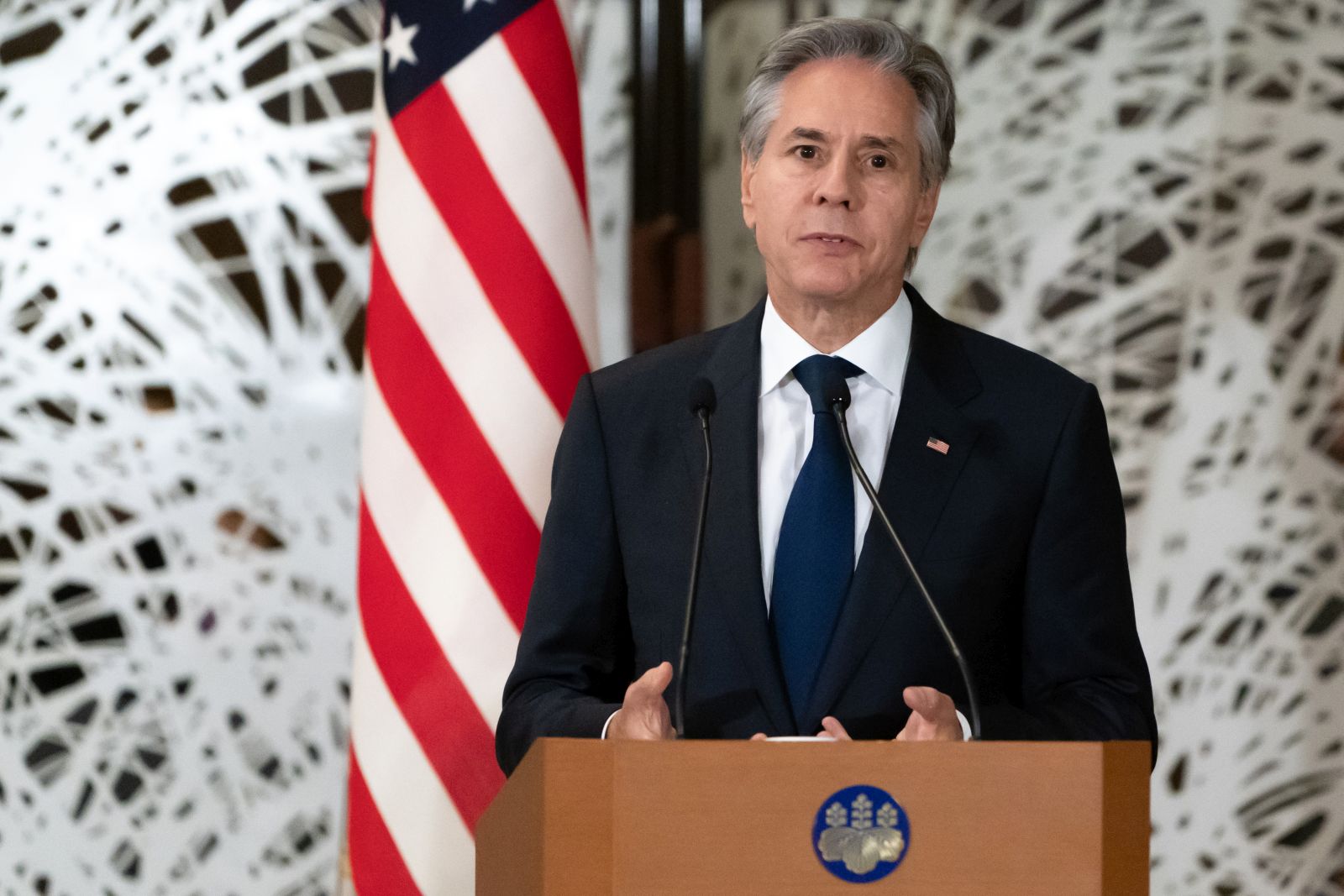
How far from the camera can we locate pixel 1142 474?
138 inches

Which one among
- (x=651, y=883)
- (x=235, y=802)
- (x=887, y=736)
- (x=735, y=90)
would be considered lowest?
(x=651, y=883)

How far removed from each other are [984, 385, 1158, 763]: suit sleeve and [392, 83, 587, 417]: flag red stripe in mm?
1087

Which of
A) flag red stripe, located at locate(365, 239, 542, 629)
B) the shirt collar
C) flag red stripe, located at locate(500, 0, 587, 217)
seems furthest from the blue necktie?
flag red stripe, located at locate(500, 0, 587, 217)

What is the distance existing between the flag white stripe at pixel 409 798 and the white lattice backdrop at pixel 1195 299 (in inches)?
52.4

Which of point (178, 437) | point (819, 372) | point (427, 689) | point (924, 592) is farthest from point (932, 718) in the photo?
point (178, 437)

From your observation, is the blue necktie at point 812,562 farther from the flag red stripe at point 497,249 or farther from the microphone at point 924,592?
the flag red stripe at point 497,249

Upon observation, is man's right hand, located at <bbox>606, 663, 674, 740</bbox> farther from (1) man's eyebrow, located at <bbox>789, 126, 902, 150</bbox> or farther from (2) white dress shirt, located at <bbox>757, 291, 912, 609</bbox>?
(1) man's eyebrow, located at <bbox>789, 126, 902, 150</bbox>

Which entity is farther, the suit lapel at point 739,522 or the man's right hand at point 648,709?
the suit lapel at point 739,522

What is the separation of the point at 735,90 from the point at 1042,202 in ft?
2.36

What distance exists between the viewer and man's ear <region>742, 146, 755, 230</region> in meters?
2.09

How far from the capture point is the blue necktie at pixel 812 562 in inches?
73.2

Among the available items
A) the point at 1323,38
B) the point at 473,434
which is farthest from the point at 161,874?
the point at 1323,38

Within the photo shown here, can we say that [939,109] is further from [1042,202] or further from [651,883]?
[1042,202]

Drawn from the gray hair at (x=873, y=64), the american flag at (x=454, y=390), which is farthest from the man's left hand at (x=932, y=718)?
the american flag at (x=454, y=390)
